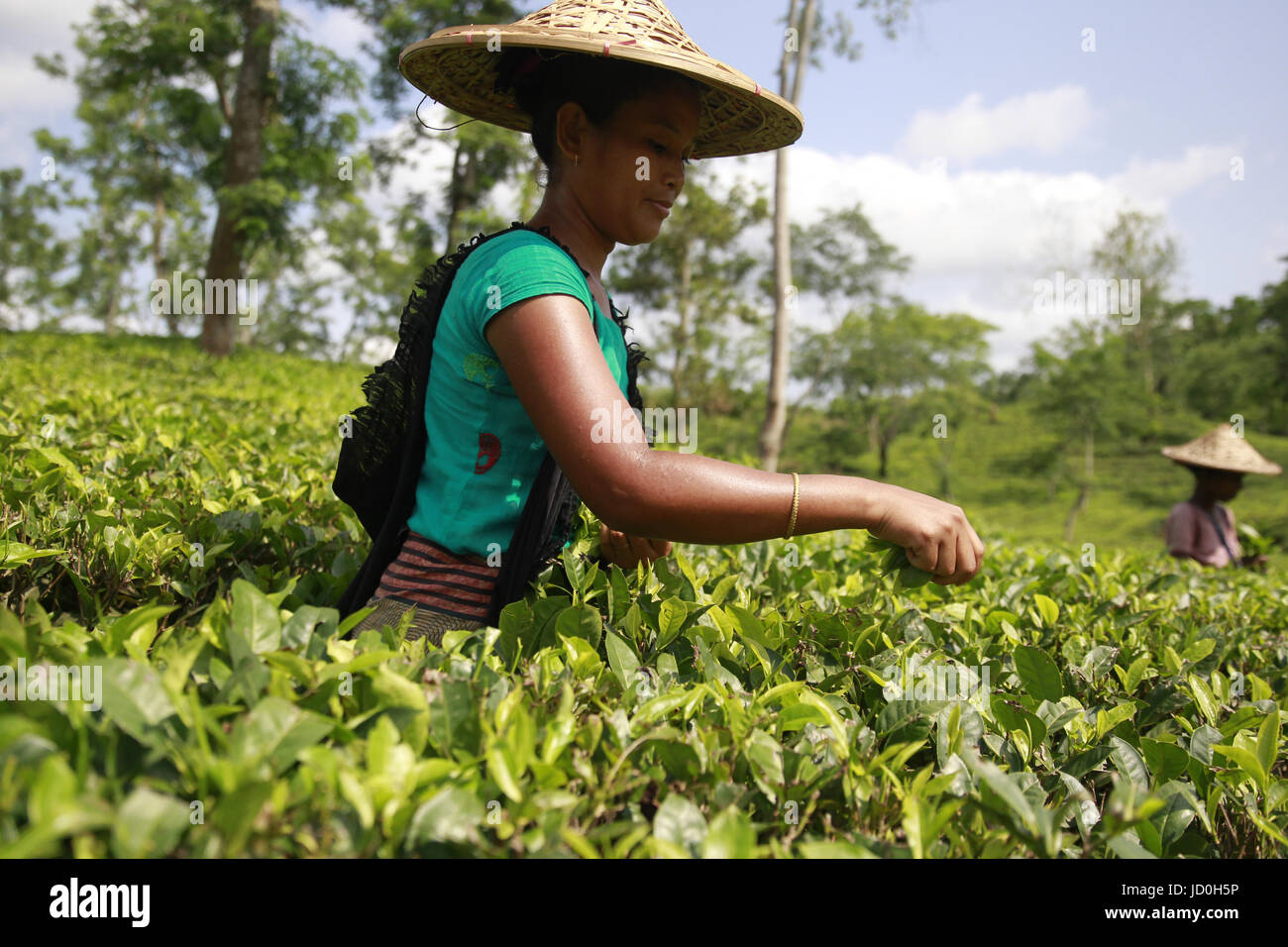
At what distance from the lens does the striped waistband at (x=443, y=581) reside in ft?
5.85

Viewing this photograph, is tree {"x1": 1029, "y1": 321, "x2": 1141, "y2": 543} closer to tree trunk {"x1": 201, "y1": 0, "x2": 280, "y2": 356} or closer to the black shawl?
tree trunk {"x1": 201, "y1": 0, "x2": 280, "y2": 356}

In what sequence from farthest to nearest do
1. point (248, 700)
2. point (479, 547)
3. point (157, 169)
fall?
point (157, 169)
point (479, 547)
point (248, 700)

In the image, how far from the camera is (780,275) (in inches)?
477

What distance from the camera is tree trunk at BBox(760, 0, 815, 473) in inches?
482

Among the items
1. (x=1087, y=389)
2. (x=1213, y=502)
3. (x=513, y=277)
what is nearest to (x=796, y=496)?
(x=513, y=277)

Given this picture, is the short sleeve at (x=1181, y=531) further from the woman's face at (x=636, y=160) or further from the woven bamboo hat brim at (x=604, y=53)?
the woman's face at (x=636, y=160)

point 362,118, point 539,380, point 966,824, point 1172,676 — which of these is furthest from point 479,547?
point 362,118

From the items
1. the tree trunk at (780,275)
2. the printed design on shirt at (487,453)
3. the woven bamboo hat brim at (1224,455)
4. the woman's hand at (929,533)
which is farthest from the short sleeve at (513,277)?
the tree trunk at (780,275)

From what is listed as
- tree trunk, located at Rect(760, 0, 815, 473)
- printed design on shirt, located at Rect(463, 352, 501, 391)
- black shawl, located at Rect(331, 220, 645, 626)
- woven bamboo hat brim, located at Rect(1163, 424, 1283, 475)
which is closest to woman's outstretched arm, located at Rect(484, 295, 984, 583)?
printed design on shirt, located at Rect(463, 352, 501, 391)

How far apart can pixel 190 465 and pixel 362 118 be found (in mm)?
12599

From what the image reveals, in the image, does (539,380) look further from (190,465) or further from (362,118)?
(362,118)

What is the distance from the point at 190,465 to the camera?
2.86 m

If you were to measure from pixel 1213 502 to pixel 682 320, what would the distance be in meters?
25.6

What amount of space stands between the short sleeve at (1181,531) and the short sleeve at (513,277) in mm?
6145
